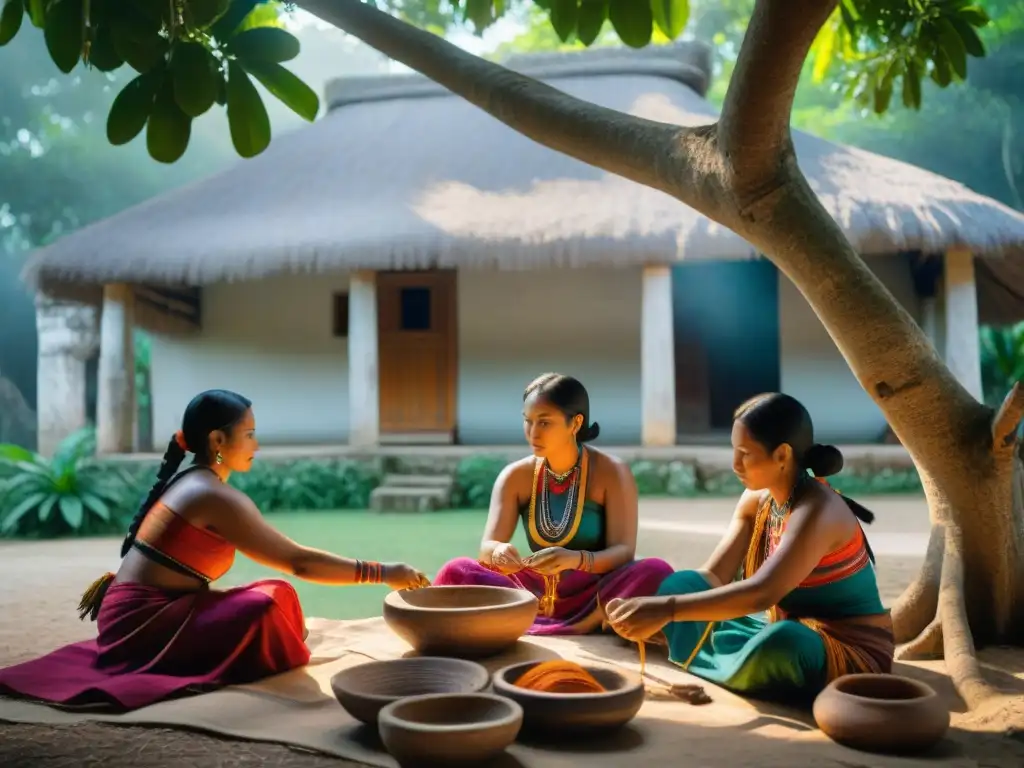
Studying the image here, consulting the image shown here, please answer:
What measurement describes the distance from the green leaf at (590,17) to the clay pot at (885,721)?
2107mm

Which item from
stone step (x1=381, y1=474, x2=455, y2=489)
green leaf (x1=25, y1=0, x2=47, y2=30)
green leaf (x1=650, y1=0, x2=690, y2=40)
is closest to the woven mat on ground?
green leaf (x1=25, y1=0, x2=47, y2=30)

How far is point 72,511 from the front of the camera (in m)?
7.56

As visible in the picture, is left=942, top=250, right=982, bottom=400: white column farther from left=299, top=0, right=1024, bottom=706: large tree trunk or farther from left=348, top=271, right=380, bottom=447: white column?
left=299, top=0, right=1024, bottom=706: large tree trunk

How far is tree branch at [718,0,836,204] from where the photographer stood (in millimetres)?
2398

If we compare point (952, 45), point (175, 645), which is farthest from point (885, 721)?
point (952, 45)

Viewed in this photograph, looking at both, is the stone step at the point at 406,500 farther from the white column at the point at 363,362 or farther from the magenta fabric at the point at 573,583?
the magenta fabric at the point at 573,583

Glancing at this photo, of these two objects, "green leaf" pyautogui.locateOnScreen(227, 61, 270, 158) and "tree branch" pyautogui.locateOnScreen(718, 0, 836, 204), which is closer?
"tree branch" pyautogui.locateOnScreen(718, 0, 836, 204)

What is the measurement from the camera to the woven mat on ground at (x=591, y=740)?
6.86ft

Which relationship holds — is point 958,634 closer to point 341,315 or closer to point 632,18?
point 632,18

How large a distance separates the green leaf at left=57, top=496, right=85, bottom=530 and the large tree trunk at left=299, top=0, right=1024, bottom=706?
18.4 feet

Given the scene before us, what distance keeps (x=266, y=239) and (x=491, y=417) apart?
10.8 feet

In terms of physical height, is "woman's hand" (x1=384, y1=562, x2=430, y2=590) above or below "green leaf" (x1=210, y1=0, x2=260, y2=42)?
below

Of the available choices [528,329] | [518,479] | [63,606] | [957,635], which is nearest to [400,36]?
[518,479]

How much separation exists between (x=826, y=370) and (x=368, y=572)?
8.81 meters
